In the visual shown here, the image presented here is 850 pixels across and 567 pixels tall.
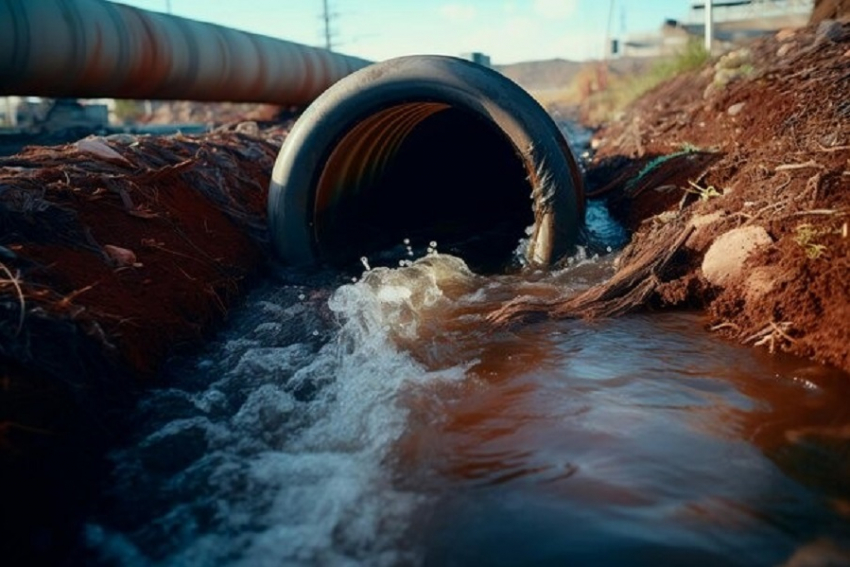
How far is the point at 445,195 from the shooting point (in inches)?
327

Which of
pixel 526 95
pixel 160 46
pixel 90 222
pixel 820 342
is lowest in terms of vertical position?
pixel 820 342

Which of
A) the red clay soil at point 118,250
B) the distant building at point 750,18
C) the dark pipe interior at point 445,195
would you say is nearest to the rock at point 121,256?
the red clay soil at point 118,250

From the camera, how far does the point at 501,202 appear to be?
8430mm

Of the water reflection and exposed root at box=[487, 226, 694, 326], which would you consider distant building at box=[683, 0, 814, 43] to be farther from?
the water reflection

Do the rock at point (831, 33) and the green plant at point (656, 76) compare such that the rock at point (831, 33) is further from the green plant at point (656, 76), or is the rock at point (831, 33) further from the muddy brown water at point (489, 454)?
the muddy brown water at point (489, 454)

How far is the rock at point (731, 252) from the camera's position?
12.4 ft

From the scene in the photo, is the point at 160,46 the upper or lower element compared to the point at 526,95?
upper

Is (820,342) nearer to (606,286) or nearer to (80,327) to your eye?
(606,286)

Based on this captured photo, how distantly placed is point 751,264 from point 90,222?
3743 millimetres

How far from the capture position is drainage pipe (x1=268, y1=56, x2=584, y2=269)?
5.02m

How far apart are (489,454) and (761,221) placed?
2368 millimetres

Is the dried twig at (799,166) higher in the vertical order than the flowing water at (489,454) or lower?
higher

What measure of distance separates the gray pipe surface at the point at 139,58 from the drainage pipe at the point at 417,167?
11.5 feet

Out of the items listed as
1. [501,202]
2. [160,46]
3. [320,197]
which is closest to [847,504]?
[320,197]
